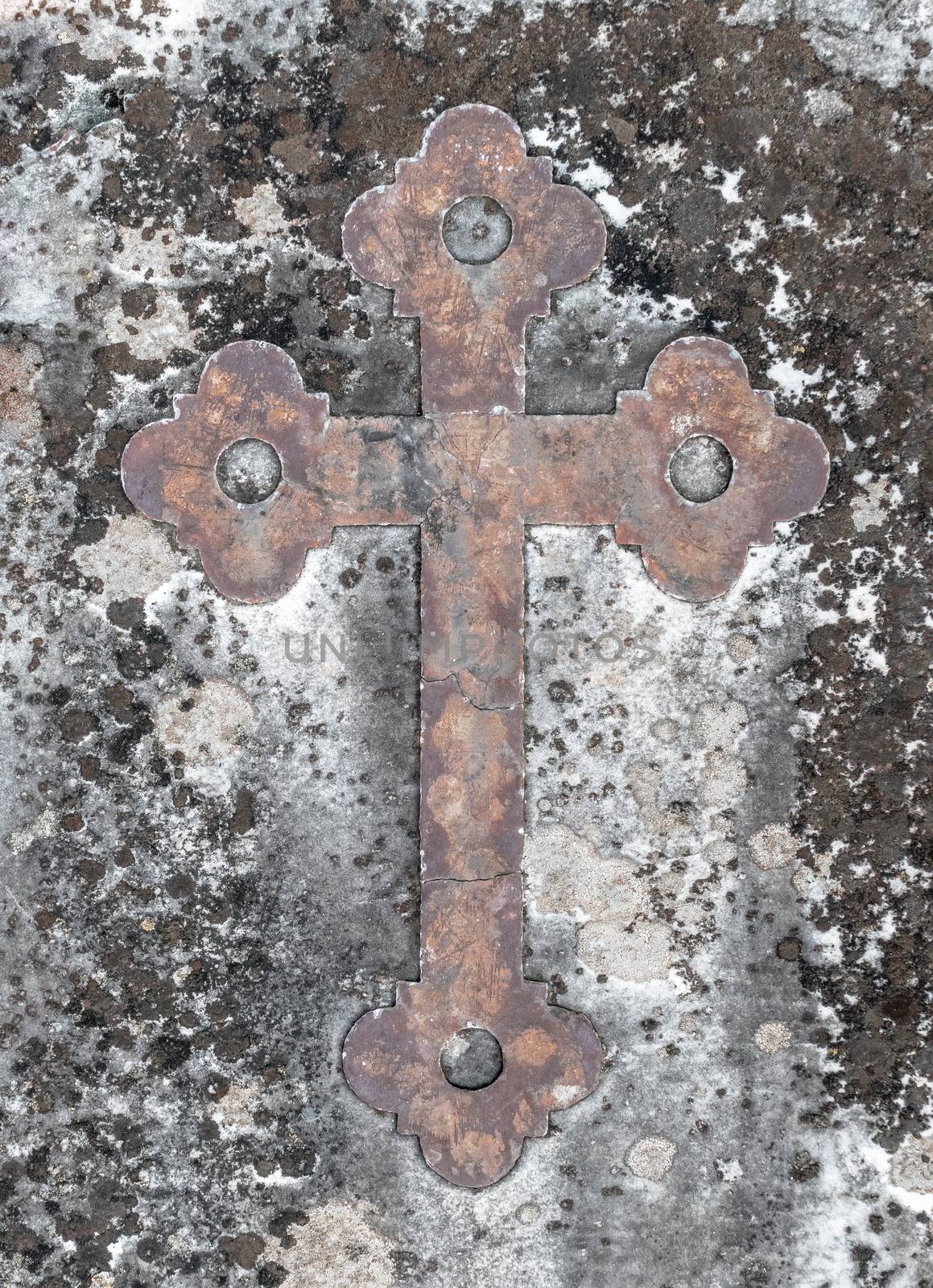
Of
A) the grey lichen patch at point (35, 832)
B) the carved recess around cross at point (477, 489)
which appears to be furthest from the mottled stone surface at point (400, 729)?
the carved recess around cross at point (477, 489)

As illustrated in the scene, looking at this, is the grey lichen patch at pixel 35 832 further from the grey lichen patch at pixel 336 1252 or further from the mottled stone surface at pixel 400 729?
the grey lichen patch at pixel 336 1252

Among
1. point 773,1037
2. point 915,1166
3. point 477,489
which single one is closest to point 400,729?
point 477,489

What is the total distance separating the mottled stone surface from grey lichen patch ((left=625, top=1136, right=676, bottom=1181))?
0.03m

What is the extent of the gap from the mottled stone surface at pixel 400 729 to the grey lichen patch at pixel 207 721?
29 mm

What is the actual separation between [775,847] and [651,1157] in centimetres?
265

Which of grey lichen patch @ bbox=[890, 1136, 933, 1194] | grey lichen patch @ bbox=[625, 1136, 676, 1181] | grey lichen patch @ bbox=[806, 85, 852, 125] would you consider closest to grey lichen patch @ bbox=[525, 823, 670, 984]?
grey lichen patch @ bbox=[625, 1136, 676, 1181]

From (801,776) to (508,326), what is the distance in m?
→ 4.17

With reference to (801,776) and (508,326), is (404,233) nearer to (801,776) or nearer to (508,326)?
(508,326)

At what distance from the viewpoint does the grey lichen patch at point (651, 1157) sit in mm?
6445

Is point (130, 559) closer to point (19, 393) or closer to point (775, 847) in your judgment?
point (19, 393)

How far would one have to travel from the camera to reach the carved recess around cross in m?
6.17

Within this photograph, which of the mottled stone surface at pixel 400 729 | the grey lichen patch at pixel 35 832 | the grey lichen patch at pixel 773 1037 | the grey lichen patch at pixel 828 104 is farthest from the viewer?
the grey lichen patch at pixel 35 832

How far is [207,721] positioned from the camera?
6.51 meters

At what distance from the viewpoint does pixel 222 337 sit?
21.0 ft
